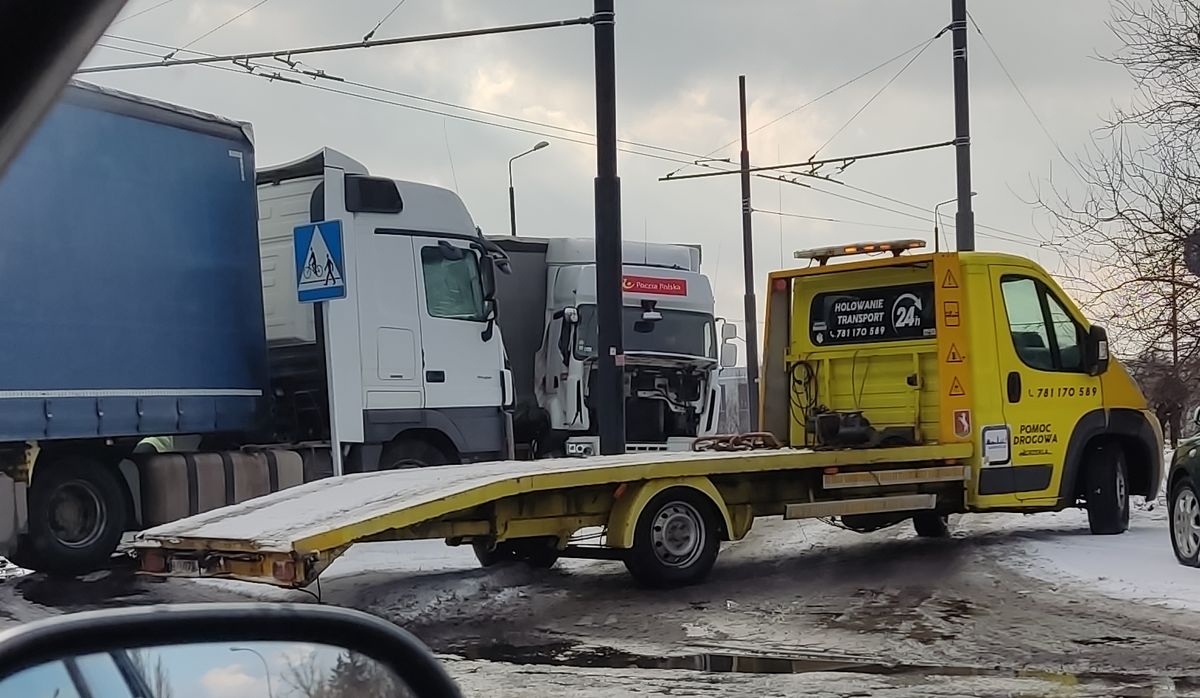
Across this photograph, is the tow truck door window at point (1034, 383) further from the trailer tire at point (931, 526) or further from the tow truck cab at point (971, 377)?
the trailer tire at point (931, 526)

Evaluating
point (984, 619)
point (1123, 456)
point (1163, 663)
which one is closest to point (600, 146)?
point (1123, 456)

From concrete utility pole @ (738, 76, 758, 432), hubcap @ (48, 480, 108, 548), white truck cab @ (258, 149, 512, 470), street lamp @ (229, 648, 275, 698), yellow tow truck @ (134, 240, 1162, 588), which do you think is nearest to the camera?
street lamp @ (229, 648, 275, 698)

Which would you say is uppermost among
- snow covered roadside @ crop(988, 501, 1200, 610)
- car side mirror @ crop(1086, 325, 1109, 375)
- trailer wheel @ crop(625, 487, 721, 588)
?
car side mirror @ crop(1086, 325, 1109, 375)

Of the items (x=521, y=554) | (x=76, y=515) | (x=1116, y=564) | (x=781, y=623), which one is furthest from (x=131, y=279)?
(x=1116, y=564)

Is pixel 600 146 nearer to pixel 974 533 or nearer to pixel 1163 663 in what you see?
pixel 974 533

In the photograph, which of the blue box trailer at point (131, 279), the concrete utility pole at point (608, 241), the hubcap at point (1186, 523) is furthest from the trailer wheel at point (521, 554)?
the hubcap at point (1186, 523)

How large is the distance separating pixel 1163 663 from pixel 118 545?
7.89 metres

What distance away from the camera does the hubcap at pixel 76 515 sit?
1060cm

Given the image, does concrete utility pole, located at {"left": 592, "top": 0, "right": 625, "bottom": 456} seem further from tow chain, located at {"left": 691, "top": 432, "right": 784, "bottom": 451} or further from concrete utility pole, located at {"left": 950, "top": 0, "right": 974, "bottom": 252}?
concrete utility pole, located at {"left": 950, "top": 0, "right": 974, "bottom": 252}

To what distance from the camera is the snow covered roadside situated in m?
8.73

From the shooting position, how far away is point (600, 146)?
12711 millimetres

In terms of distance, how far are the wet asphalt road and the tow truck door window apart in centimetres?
59

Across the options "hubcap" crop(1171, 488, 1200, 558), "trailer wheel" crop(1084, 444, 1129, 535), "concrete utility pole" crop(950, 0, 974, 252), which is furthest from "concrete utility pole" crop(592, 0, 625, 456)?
"concrete utility pole" crop(950, 0, 974, 252)

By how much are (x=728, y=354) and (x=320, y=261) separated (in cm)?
939
